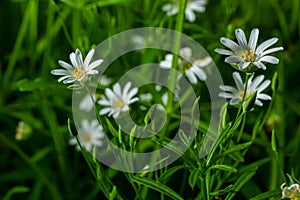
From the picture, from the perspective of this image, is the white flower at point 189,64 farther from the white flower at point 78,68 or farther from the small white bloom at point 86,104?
the white flower at point 78,68

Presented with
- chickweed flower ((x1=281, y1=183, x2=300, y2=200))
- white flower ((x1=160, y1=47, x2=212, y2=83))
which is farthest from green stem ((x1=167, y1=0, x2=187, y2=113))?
chickweed flower ((x1=281, y1=183, x2=300, y2=200))

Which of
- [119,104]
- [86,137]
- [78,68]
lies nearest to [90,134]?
[86,137]

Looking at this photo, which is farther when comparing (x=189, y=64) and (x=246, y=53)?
(x=189, y=64)

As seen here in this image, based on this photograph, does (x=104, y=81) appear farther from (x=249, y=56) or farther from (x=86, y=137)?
(x=249, y=56)

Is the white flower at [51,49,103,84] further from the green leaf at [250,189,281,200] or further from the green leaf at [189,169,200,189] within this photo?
the green leaf at [250,189,281,200]

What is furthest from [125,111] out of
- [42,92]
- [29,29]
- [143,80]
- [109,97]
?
[29,29]

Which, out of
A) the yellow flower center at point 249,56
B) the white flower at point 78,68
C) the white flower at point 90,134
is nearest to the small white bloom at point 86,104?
the white flower at point 90,134
